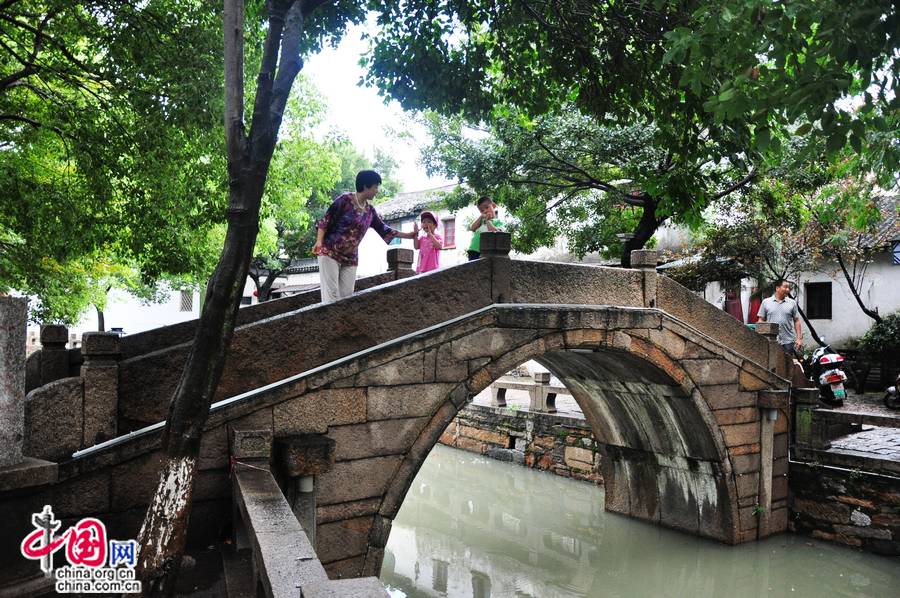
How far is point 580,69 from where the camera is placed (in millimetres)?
6555

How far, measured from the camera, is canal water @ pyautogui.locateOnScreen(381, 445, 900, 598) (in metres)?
7.52

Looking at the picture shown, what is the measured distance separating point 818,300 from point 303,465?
1502 centimetres

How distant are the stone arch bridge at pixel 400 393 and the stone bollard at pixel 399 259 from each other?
25 millimetres

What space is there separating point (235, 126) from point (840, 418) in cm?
860

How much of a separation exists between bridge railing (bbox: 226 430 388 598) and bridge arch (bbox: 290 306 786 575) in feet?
1.78

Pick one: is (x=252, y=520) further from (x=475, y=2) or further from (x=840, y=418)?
(x=840, y=418)

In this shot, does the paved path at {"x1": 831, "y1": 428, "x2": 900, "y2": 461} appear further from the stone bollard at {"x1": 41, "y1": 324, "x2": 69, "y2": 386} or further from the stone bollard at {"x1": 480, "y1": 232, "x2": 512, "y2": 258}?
the stone bollard at {"x1": 41, "y1": 324, "x2": 69, "y2": 386}

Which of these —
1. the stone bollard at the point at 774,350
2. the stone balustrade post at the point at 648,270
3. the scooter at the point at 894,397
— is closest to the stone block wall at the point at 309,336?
the stone balustrade post at the point at 648,270

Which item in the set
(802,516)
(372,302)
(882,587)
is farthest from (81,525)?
(802,516)

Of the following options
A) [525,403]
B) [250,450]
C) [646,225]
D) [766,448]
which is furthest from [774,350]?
[250,450]

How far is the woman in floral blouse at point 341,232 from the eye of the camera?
5434 millimetres

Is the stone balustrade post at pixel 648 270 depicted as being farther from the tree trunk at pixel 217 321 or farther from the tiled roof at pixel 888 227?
the tiled roof at pixel 888 227

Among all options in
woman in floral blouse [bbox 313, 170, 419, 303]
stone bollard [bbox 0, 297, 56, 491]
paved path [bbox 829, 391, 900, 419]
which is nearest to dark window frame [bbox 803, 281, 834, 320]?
paved path [bbox 829, 391, 900, 419]

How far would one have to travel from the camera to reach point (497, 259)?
232 inches
